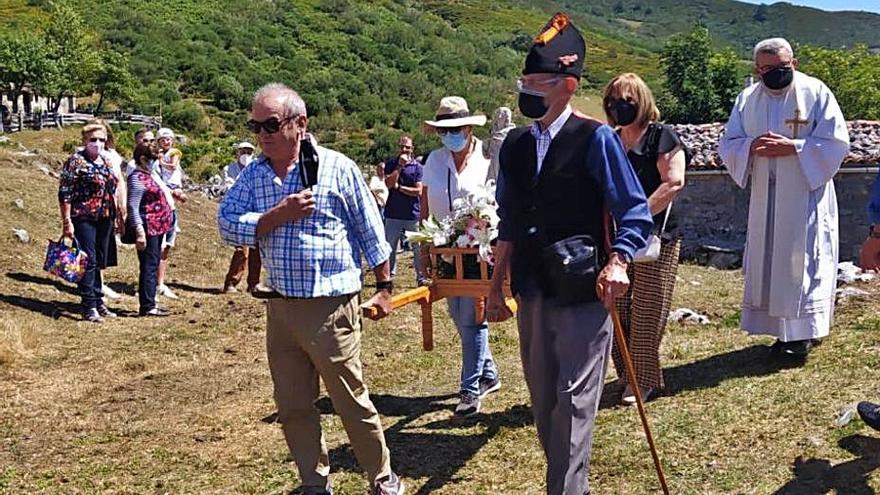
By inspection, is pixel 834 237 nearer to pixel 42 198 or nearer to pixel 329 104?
pixel 42 198

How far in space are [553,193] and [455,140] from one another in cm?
211

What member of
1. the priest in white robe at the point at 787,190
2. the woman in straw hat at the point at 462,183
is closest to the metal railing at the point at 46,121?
the woman in straw hat at the point at 462,183

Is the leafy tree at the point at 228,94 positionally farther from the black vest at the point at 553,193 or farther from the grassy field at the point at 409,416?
the black vest at the point at 553,193

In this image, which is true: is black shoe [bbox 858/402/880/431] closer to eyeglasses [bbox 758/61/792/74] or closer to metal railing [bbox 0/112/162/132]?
eyeglasses [bbox 758/61/792/74]

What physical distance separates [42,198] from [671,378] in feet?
37.8

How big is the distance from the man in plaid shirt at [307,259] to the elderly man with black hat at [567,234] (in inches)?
32.4

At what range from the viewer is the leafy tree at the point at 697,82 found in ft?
180

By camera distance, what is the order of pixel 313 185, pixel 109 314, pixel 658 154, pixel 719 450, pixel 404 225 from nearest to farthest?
pixel 313 185, pixel 719 450, pixel 658 154, pixel 109 314, pixel 404 225

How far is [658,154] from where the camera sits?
5.63 meters

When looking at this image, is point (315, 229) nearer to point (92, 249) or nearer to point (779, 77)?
point (779, 77)

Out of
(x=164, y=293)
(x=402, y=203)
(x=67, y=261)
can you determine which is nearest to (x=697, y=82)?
(x=402, y=203)

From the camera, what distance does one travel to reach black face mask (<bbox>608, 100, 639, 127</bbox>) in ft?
18.2

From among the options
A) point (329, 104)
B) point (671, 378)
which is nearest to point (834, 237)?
point (671, 378)

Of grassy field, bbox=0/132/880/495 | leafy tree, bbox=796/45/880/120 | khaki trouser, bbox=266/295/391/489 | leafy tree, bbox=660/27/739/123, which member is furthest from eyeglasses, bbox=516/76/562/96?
leafy tree, bbox=796/45/880/120
